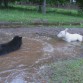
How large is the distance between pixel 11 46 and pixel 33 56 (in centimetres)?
73

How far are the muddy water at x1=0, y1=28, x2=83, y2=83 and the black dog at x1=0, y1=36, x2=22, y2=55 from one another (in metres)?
0.12

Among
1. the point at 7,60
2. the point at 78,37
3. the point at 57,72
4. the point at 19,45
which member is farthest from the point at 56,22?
the point at 57,72

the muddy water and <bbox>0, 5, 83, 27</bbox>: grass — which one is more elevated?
the muddy water

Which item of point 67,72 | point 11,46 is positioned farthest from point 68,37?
point 67,72

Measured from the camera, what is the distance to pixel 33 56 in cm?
836

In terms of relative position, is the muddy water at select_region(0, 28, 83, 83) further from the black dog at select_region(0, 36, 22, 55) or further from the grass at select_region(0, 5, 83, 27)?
the grass at select_region(0, 5, 83, 27)

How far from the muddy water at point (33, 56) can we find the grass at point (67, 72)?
250 millimetres

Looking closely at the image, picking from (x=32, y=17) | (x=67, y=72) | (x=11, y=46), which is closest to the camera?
(x=67, y=72)

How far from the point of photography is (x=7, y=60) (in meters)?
7.70

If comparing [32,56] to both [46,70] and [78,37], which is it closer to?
[46,70]

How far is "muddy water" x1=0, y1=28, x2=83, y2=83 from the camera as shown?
6.32 metres

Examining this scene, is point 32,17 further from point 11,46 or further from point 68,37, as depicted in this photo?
point 11,46

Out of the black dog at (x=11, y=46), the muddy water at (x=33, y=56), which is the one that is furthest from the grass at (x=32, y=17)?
the black dog at (x=11, y=46)

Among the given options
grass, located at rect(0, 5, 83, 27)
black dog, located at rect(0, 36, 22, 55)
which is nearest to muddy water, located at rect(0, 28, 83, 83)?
black dog, located at rect(0, 36, 22, 55)
